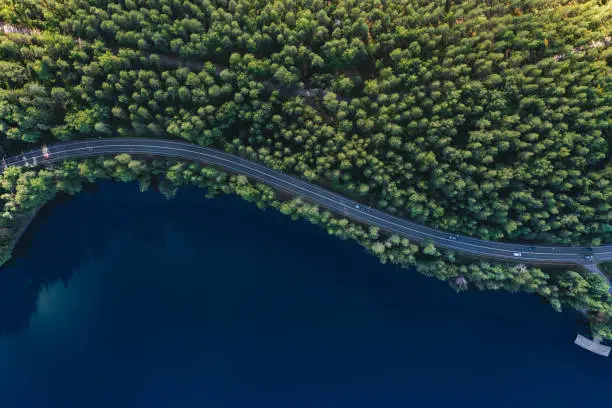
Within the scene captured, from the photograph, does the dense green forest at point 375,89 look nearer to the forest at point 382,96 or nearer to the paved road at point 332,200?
the forest at point 382,96

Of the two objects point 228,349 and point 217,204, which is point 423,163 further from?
point 228,349

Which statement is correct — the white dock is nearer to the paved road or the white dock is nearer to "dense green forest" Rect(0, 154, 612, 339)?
"dense green forest" Rect(0, 154, 612, 339)

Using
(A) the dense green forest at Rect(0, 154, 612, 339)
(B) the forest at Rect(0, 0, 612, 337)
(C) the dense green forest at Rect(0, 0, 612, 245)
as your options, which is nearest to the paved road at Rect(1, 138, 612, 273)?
(A) the dense green forest at Rect(0, 154, 612, 339)

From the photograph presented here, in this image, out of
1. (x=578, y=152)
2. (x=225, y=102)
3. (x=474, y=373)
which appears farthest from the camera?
(x=474, y=373)

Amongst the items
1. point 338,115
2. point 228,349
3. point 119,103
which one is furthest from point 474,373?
point 119,103

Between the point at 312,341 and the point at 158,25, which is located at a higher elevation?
the point at 158,25

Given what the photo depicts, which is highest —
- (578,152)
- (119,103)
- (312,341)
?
(578,152)
